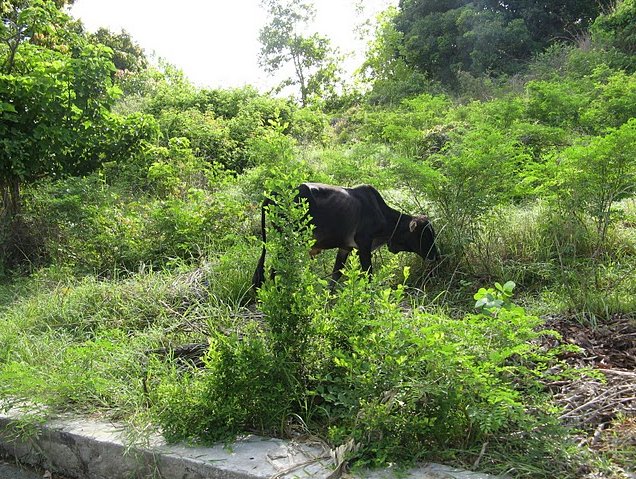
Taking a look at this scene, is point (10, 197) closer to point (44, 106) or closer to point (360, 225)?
point (44, 106)

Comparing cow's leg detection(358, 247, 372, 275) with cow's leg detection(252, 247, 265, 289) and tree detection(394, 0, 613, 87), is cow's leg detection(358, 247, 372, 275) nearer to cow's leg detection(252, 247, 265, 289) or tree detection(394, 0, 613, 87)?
cow's leg detection(252, 247, 265, 289)

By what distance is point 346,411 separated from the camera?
3355mm

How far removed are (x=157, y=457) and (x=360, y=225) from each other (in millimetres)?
4026

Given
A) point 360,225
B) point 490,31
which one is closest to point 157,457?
point 360,225

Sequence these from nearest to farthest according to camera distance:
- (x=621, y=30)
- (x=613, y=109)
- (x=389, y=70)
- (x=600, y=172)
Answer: (x=600, y=172) < (x=613, y=109) < (x=621, y=30) < (x=389, y=70)

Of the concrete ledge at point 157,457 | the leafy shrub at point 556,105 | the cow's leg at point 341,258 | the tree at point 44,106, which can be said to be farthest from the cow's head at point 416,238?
the tree at point 44,106

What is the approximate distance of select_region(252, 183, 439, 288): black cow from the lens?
6.56m

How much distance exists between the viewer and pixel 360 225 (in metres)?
6.86

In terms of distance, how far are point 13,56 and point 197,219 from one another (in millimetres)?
4047

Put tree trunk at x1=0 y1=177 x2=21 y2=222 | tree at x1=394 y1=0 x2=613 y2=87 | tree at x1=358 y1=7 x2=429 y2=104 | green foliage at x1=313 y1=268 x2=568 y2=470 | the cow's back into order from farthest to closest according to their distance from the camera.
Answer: tree at x1=358 y1=7 x2=429 y2=104, tree at x1=394 y1=0 x2=613 y2=87, tree trunk at x1=0 y1=177 x2=21 y2=222, the cow's back, green foliage at x1=313 y1=268 x2=568 y2=470

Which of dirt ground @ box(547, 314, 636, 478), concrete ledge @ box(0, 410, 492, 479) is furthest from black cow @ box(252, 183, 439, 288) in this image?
concrete ledge @ box(0, 410, 492, 479)

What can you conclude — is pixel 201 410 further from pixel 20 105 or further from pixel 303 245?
pixel 20 105

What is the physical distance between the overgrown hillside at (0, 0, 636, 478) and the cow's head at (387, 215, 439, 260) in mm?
129

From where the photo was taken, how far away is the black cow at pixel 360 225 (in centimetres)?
656
